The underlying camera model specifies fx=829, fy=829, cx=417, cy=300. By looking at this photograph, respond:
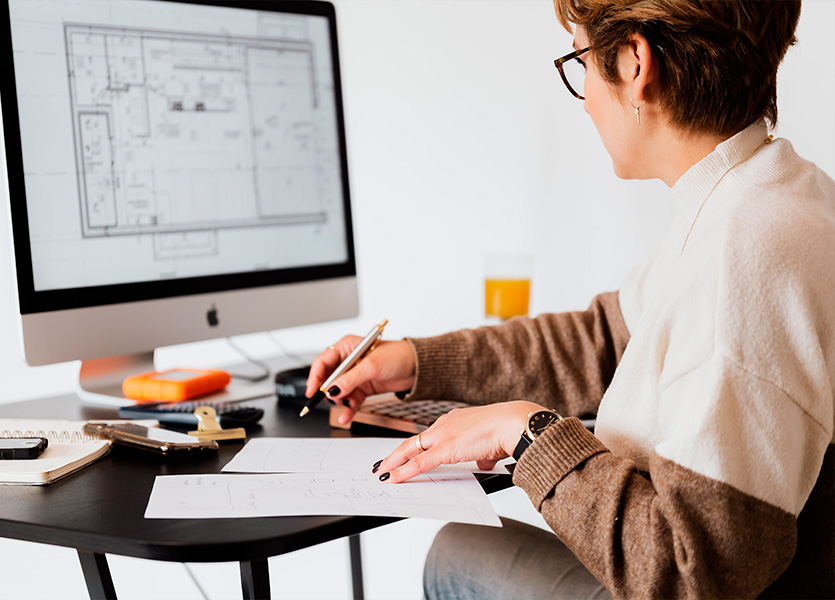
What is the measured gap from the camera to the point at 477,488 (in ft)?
2.74

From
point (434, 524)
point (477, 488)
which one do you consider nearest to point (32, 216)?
point (477, 488)

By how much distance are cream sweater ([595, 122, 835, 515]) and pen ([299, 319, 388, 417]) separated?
1.30 feet

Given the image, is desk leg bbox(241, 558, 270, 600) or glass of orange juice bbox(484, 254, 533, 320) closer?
desk leg bbox(241, 558, 270, 600)

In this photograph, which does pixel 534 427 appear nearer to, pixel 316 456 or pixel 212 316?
pixel 316 456

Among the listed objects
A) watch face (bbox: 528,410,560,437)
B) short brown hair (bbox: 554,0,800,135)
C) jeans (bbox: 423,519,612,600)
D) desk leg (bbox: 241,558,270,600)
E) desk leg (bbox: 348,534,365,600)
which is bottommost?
desk leg (bbox: 348,534,365,600)

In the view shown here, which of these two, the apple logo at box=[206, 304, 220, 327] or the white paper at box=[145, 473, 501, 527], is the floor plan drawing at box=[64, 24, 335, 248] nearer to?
the apple logo at box=[206, 304, 220, 327]

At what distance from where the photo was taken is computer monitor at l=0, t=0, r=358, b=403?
1.12 metres

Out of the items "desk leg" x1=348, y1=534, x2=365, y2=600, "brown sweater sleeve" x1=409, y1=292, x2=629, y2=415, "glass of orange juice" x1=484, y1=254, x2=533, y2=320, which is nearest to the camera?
"brown sweater sleeve" x1=409, y1=292, x2=629, y2=415

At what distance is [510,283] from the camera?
1.69 m

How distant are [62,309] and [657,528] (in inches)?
32.7

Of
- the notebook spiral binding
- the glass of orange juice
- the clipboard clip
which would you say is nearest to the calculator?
the clipboard clip

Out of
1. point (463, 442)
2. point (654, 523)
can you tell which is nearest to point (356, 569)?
point (463, 442)

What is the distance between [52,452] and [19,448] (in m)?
0.04

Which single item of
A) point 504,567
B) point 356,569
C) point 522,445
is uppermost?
point 522,445
